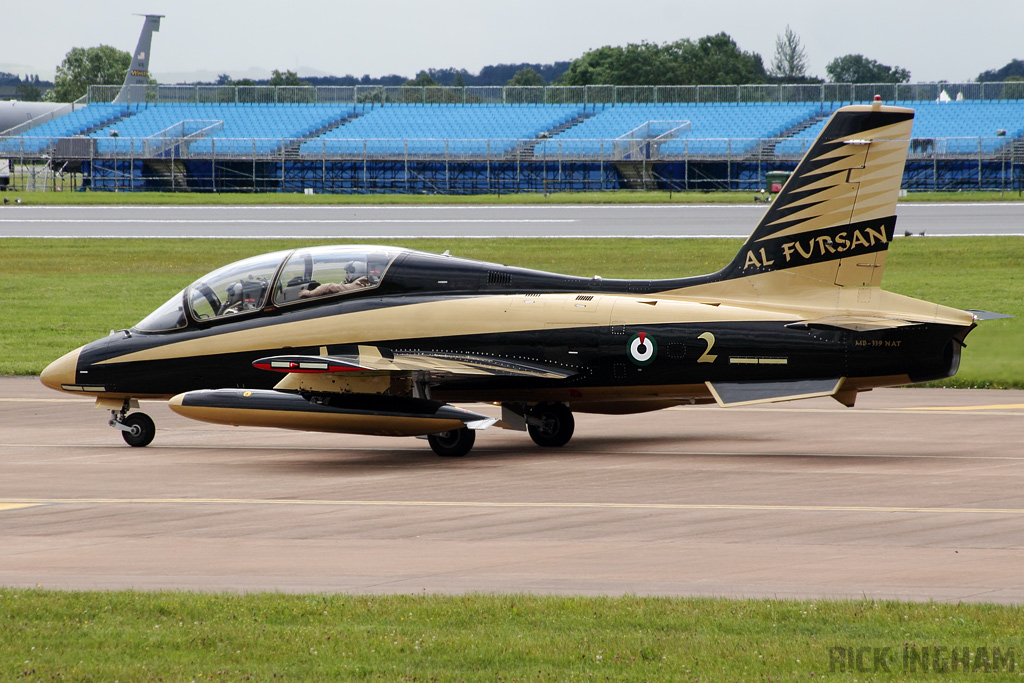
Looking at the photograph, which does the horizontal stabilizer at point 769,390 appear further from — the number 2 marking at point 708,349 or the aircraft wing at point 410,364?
the aircraft wing at point 410,364

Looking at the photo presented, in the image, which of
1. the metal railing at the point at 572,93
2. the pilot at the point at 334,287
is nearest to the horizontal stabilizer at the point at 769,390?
the pilot at the point at 334,287

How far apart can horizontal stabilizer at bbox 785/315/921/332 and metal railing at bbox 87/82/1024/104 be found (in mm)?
76934

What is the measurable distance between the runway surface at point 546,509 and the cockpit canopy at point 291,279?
215cm

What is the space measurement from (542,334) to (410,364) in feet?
6.06

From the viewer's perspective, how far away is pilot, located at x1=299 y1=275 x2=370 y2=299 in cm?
1764

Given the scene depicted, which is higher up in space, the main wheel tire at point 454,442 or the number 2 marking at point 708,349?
→ the number 2 marking at point 708,349

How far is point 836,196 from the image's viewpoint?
1655 centimetres

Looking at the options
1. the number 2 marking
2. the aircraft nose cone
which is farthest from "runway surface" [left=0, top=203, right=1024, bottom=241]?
the number 2 marking

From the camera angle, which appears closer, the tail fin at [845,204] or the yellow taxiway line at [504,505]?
the yellow taxiway line at [504,505]

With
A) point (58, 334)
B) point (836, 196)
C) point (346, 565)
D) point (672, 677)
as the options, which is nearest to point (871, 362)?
point (836, 196)

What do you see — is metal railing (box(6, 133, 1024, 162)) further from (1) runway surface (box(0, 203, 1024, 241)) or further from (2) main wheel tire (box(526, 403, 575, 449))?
(2) main wheel tire (box(526, 403, 575, 449))

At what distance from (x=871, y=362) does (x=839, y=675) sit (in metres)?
8.38

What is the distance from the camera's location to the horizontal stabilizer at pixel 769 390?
15.7 metres

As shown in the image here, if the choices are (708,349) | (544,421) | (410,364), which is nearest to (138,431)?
(410,364)
